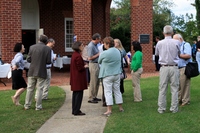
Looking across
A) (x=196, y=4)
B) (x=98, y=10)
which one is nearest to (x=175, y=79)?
(x=98, y=10)

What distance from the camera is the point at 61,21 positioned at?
69.3 ft

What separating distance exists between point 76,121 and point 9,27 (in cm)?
892

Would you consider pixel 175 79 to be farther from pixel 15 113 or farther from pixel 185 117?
pixel 15 113

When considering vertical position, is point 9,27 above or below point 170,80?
above

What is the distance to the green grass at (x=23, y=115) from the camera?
6.71m

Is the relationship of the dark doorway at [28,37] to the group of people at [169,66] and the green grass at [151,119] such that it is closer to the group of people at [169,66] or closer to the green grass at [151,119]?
the green grass at [151,119]

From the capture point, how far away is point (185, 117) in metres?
7.18

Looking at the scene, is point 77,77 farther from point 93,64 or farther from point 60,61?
point 60,61

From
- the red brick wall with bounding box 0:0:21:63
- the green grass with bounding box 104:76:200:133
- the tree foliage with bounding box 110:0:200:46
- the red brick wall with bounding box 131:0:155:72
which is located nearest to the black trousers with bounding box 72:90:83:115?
the green grass with bounding box 104:76:200:133

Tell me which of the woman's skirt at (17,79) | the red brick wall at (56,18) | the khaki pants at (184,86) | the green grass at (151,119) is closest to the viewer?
the green grass at (151,119)

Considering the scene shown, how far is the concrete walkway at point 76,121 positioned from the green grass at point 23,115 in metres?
0.18

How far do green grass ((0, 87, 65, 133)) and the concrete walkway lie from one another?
183 millimetres

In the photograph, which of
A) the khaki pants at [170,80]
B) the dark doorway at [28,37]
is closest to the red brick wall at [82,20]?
the dark doorway at [28,37]

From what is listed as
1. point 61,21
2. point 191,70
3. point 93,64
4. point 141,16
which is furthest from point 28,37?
point 191,70
